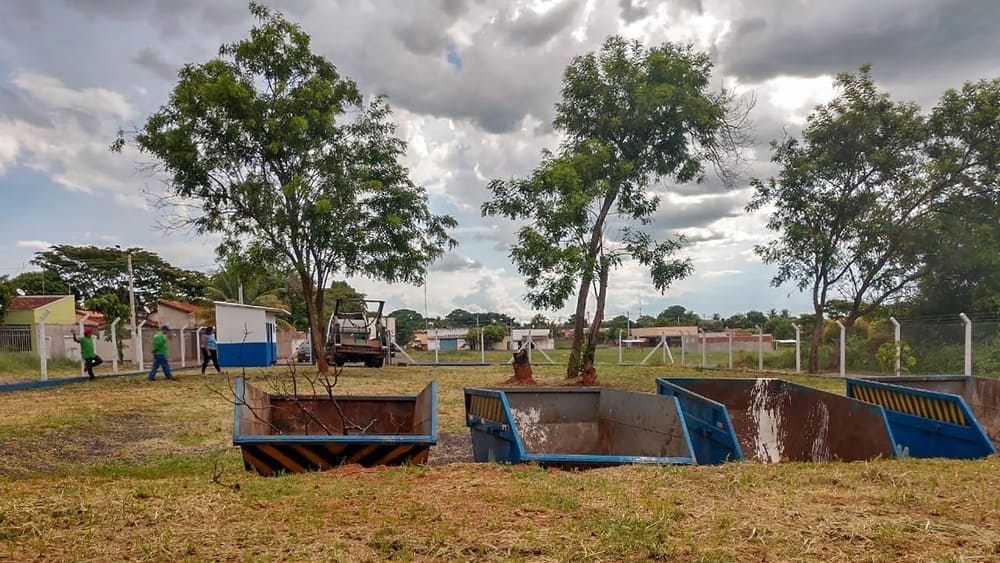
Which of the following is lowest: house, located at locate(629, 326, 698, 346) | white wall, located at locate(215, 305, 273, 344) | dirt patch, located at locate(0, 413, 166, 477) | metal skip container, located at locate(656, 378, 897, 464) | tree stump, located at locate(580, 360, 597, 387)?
house, located at locate(629, 326, 698, 346)

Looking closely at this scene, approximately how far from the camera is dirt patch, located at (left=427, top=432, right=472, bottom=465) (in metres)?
8.59

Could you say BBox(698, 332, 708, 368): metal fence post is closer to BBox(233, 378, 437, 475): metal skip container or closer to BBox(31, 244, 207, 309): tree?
BBox(233, 378, 437, 475): metal skip container

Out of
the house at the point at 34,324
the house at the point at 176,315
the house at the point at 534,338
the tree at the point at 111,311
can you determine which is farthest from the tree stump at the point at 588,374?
the house at the point at 176,315

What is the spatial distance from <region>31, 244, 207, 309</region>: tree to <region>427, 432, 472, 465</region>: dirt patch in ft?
142

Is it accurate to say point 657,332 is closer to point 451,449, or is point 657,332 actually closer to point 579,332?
point 579,332

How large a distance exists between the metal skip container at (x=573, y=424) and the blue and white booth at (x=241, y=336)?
22021mm

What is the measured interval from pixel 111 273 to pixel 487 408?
51.0 m

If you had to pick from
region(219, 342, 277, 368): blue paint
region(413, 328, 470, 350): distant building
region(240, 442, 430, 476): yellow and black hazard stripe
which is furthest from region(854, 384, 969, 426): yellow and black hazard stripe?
region(413, 328, 470, 350): distant building

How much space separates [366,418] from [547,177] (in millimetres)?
9614

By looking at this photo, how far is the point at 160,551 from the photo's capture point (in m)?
3.91

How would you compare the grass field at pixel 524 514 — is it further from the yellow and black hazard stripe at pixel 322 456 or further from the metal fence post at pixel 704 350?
the metal fence post at pixel 704 350

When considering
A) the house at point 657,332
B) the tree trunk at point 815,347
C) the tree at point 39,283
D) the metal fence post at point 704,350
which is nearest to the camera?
the tree trunk at point 815,347

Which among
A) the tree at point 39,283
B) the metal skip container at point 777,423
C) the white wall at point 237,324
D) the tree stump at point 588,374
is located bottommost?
the tree stump at point 588,374

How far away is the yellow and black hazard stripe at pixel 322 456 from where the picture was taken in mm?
6305
